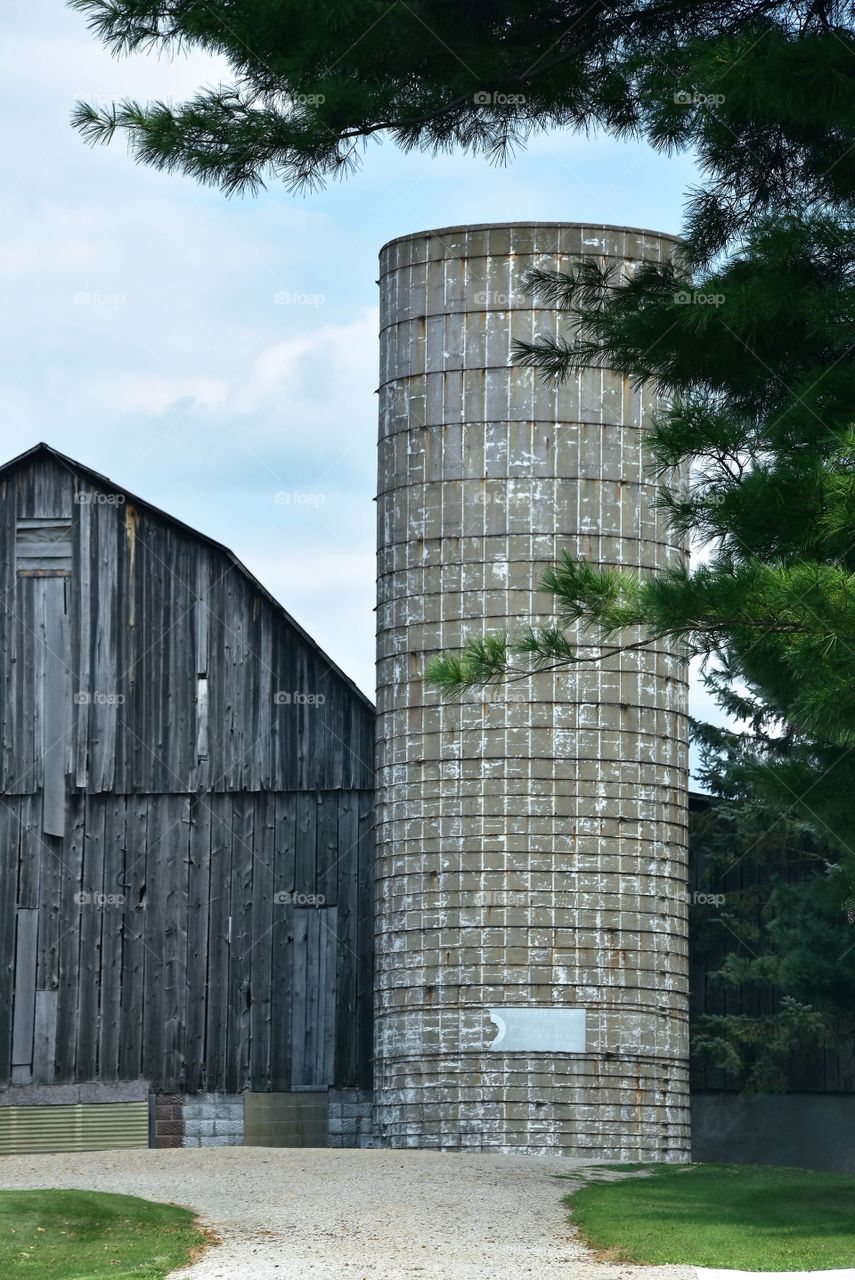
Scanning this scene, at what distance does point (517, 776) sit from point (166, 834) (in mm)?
4534

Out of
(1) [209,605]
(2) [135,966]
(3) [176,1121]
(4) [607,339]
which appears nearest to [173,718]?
(1) [209,605]

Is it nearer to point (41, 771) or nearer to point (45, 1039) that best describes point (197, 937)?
point (45, 1039)

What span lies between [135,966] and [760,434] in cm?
1218

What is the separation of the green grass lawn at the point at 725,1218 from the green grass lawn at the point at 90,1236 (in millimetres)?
3115

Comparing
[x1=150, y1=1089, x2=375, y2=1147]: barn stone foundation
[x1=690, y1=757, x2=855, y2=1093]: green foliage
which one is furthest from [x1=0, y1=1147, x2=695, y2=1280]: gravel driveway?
[x1=690, y1=757, x2=855, y2=1093]: green foliage

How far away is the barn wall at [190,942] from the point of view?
23000 millimetres

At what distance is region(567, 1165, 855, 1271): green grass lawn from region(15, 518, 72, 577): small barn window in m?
10.0

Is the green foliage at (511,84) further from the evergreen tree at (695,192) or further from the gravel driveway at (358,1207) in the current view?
the gravel driveway at (358,1207)

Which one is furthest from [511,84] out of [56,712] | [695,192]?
[56,712]

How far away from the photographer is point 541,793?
21.7 meters

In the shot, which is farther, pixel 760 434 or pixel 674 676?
pixel 674 676

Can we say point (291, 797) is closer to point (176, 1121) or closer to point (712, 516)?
point (176, 1121)

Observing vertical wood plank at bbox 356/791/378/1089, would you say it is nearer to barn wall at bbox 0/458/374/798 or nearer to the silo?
barn wall at bbox 0/458/374/798

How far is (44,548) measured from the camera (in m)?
23.7
